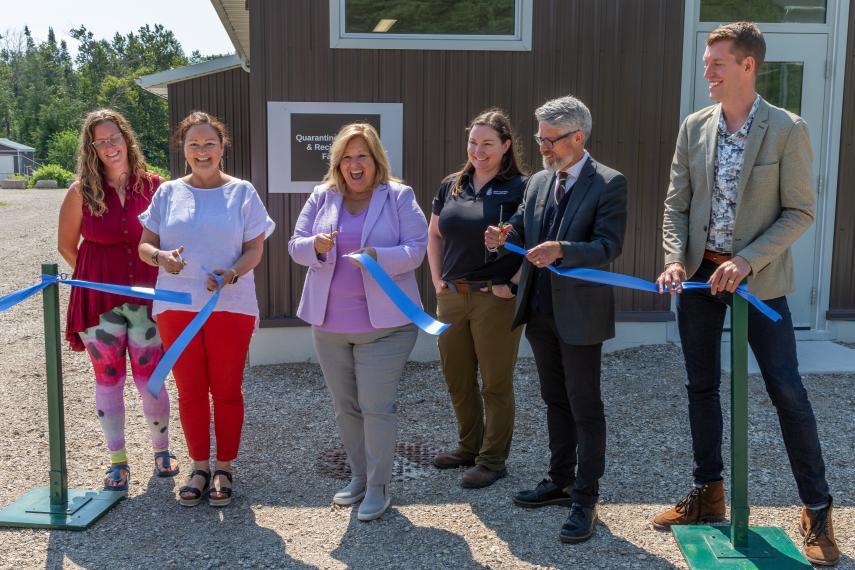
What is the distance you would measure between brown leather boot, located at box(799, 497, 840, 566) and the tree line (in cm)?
6132

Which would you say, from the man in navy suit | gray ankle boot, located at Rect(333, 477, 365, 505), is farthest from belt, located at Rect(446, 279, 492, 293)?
gray ankle boot, located at Rect(333, 477, 365, 505)

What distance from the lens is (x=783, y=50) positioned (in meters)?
6.80

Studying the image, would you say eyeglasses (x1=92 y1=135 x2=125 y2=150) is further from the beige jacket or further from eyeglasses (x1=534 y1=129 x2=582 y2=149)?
the beige jacket

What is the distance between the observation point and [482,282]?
4.19m

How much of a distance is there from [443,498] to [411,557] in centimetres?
67

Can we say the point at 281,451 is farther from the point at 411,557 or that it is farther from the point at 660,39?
the point at 660,39

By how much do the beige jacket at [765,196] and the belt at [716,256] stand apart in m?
0.05

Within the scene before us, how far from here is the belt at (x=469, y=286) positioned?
4.19m

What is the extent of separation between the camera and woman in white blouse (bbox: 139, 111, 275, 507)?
3971 mm

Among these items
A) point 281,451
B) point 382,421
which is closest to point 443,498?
point 382,421

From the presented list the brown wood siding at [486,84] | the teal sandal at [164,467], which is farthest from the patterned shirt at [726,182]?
the brown wood siding at [486,84]

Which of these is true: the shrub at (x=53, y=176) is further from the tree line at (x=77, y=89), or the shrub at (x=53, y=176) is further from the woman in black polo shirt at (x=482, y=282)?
the woman in black polo shirt at (x=482, y=282)

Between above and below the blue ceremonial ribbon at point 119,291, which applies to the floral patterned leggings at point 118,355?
below

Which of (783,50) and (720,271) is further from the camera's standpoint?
(783,50)
